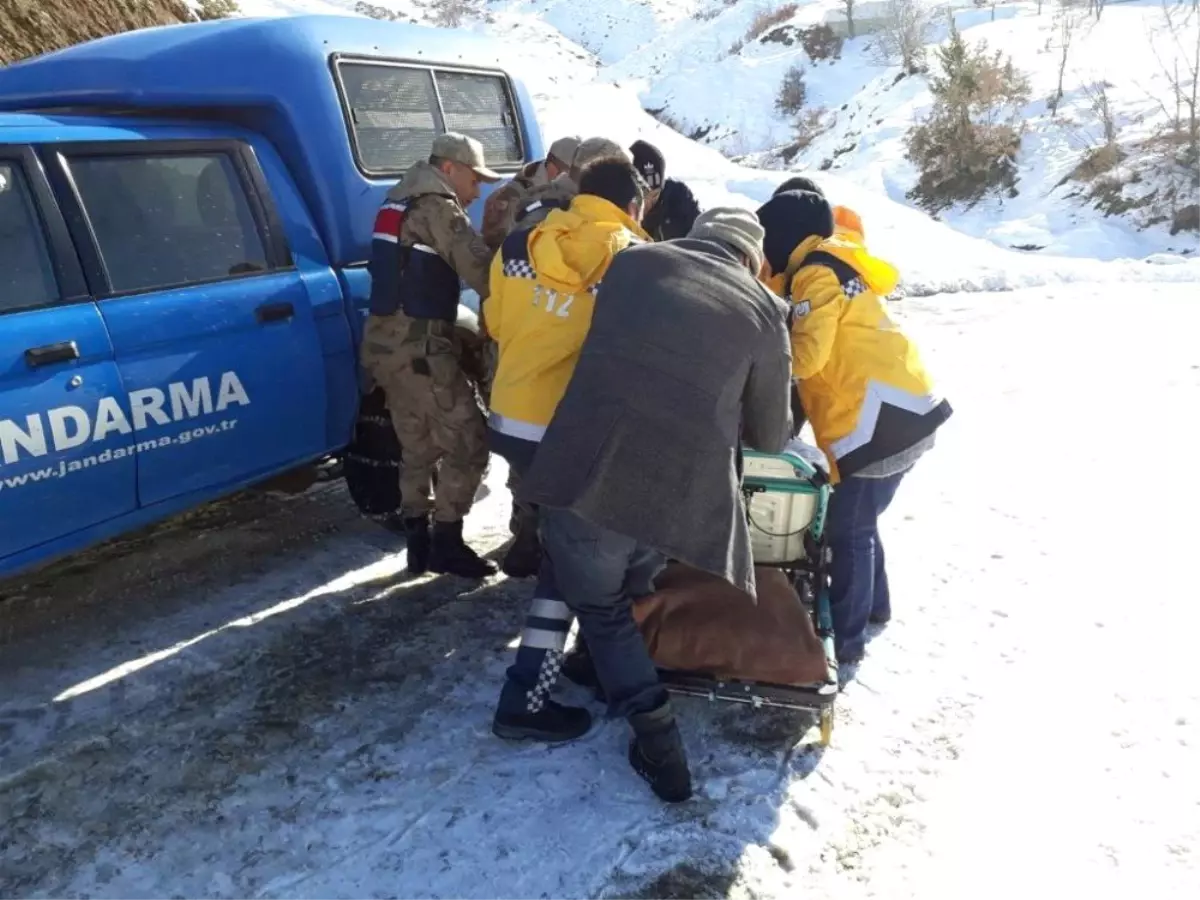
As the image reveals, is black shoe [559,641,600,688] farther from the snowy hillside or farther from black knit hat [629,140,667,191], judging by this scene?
the snowy hillside

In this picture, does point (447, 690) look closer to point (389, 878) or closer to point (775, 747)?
point (389, 878)

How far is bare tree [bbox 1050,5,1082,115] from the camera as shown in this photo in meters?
22.3

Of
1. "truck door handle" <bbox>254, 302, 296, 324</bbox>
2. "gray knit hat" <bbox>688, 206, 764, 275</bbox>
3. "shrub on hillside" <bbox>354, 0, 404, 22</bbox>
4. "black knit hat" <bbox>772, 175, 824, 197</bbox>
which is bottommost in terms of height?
"truck door handle" <bbox>254, 302, 296, 324</bbox>

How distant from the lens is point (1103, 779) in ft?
9.99

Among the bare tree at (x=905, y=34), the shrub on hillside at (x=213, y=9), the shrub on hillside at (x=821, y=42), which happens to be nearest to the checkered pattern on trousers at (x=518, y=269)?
the shrub on hillside at (x=213, y=9)

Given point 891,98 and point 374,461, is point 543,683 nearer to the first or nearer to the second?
point 374,461

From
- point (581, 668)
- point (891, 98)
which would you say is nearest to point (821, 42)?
point (891, 98)

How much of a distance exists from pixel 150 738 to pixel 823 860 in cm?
216

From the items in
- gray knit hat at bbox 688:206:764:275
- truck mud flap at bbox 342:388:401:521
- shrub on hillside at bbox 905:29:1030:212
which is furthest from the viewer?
shrub on hillside at bbox 905:29:1030:212

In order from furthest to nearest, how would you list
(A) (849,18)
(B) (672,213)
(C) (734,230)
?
(A) (849,18), (B) (672,213), (C) (734,230)

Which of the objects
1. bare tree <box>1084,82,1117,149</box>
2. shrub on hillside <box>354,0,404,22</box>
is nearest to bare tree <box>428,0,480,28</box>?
shrub on hillside <box>354,0,404,22</box>

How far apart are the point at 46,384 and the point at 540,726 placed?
1890 millimetres

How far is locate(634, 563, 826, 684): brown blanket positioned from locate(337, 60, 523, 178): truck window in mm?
2418

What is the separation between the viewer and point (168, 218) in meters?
3.55
